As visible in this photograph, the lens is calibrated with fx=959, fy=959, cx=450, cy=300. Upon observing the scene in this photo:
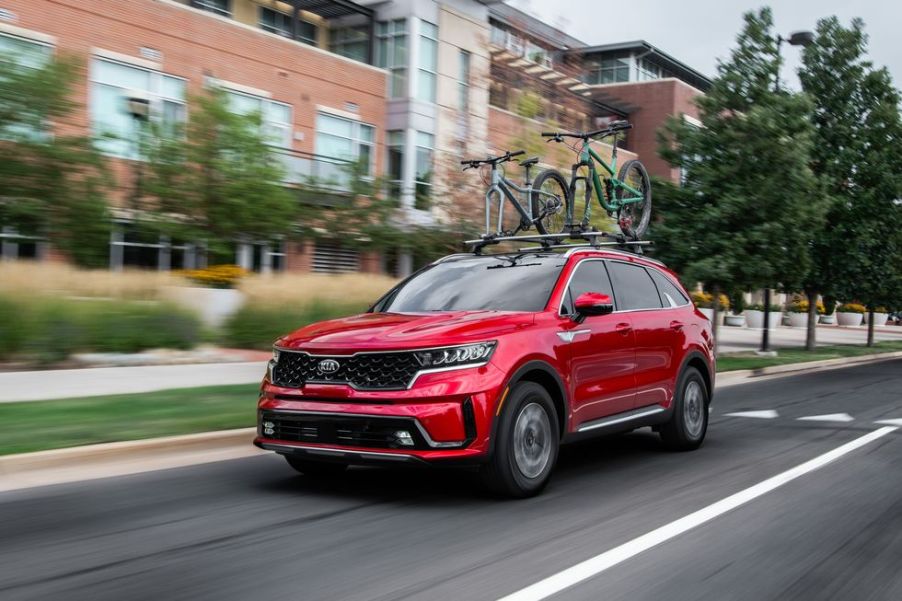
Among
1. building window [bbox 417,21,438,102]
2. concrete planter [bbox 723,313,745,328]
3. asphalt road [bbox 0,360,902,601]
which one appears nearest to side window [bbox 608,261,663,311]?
asphalt road [bbox 0,360,902,601]

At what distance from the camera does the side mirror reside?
277 inches

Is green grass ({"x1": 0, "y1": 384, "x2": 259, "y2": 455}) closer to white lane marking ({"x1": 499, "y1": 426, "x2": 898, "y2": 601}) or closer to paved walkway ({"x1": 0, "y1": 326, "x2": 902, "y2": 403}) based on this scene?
paved walkway ({"x1": 0, "y1": 326, "x2": 902, "y2": 403})

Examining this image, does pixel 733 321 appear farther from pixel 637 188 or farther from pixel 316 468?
pixel 316 468

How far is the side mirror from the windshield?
10.4 inches

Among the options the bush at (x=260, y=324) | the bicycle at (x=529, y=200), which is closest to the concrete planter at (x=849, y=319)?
the bush at (x=260, y=324)

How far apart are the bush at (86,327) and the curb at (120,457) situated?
545 centimetres

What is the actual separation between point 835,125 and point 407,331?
→ 73.8 ft

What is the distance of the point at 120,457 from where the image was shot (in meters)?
7.81

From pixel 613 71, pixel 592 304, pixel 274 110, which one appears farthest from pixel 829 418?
A: pixel 613 71

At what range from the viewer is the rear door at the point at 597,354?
23.3 feet

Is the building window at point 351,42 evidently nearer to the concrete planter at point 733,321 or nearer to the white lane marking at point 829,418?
the white lane marking at point 829,418

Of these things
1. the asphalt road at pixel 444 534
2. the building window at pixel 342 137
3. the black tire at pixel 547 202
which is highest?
the building window at pixel 342 137

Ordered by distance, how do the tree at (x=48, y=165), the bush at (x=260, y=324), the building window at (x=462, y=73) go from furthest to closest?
the building window at (x=462, y=73) → the bush at (x=260, y=324) → the tree at (x=48, y=165)

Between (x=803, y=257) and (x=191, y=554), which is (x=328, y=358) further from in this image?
(x=803, y=257)
